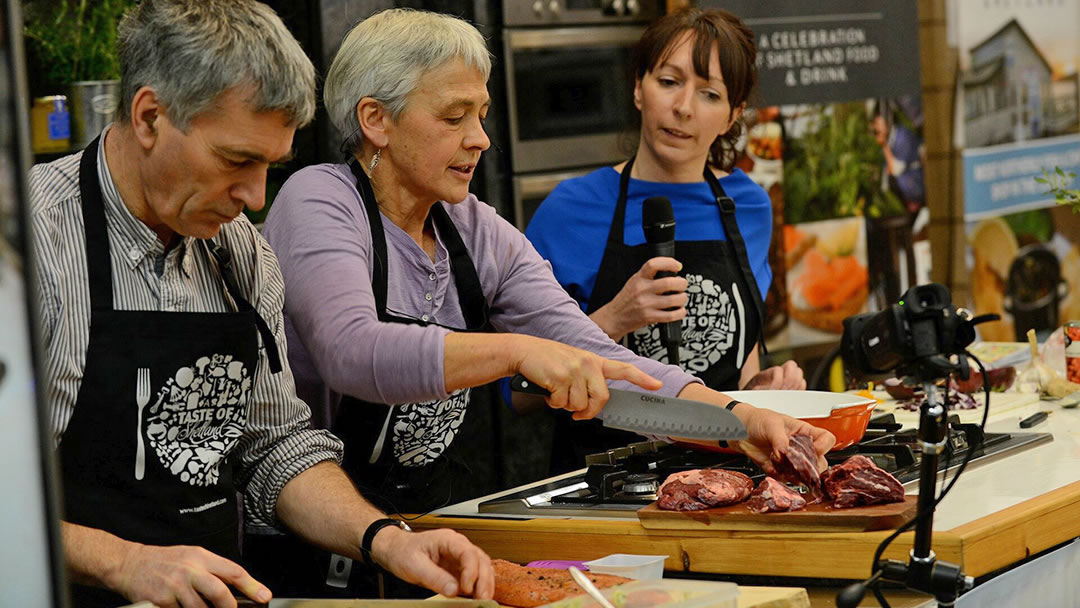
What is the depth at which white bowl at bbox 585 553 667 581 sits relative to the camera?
1.72 m

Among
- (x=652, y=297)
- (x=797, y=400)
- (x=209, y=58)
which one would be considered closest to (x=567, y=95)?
(x=652, y=297)

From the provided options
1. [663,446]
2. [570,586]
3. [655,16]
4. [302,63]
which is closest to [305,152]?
[655,16]

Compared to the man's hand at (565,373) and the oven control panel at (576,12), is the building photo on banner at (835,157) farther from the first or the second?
the man's hand at (565,373)

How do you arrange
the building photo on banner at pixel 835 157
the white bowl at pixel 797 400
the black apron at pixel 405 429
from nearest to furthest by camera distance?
the black apron at pixel 405 429, the white bowl at pixel 797 400, the building photo on banner at pixel 835 157

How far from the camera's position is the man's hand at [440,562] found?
1.68 meters

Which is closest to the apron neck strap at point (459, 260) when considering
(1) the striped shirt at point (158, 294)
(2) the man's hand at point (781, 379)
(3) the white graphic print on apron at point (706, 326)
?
(1) the striped shirt at point (158, 294)

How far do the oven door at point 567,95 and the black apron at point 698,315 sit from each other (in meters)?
0.98

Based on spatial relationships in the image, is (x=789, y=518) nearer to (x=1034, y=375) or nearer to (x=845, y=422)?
(x=845, y=422)

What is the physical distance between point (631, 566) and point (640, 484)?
0.38 meters

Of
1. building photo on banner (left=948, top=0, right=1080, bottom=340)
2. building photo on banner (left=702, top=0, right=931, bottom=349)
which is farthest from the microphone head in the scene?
building photo on banner (left=948, top=0, right=1080, bottom=340)

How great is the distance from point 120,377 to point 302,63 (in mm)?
487

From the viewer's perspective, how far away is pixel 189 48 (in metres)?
1.64

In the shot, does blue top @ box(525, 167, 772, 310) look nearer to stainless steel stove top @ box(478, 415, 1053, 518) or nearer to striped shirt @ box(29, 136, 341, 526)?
stainless steel stove top @ box(478, 415, 1053, 518)

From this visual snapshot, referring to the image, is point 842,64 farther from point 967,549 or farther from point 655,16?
point 967,549
